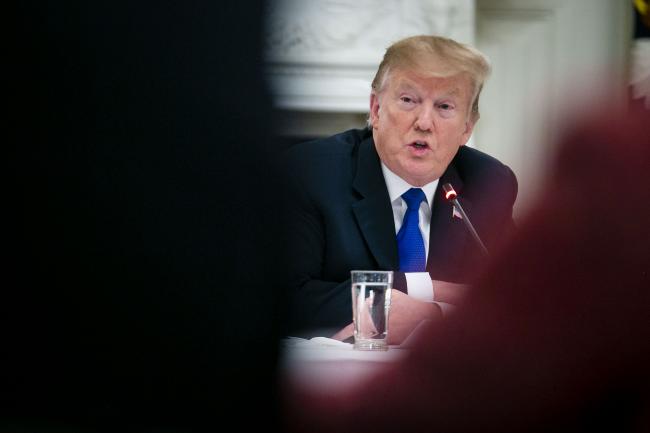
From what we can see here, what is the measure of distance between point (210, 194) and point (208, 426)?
84 mm

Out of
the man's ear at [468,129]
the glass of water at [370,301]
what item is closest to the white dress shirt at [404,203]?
the man's ear at [468,129]

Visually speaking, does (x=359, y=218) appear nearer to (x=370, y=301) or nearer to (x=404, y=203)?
(x=404, y=203)

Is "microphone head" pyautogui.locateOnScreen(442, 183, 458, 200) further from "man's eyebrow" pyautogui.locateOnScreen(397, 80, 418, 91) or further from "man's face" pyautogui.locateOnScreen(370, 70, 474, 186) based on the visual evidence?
"man's eyebrow" pyautogui.locateOnScreen(397, 80, 418, 91)

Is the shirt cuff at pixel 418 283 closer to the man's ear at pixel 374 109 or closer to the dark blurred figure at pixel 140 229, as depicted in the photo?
the man's ear at pixel 374 109

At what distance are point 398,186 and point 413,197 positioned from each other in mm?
34

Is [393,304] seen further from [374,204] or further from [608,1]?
[608,1]

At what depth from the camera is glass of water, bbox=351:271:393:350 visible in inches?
49.1

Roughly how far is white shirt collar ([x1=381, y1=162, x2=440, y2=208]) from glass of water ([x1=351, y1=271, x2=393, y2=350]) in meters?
0.38

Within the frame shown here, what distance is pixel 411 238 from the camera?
163cm

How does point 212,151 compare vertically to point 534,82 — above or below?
below

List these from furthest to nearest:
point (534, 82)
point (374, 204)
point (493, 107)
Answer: point (534, 82)
point (493, 107)
point (374, 204)

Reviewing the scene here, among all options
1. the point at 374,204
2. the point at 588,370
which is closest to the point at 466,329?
the point at 588,370

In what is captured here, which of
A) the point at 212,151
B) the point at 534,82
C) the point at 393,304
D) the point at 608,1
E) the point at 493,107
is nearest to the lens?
the point at 212,151

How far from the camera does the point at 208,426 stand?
34cm
